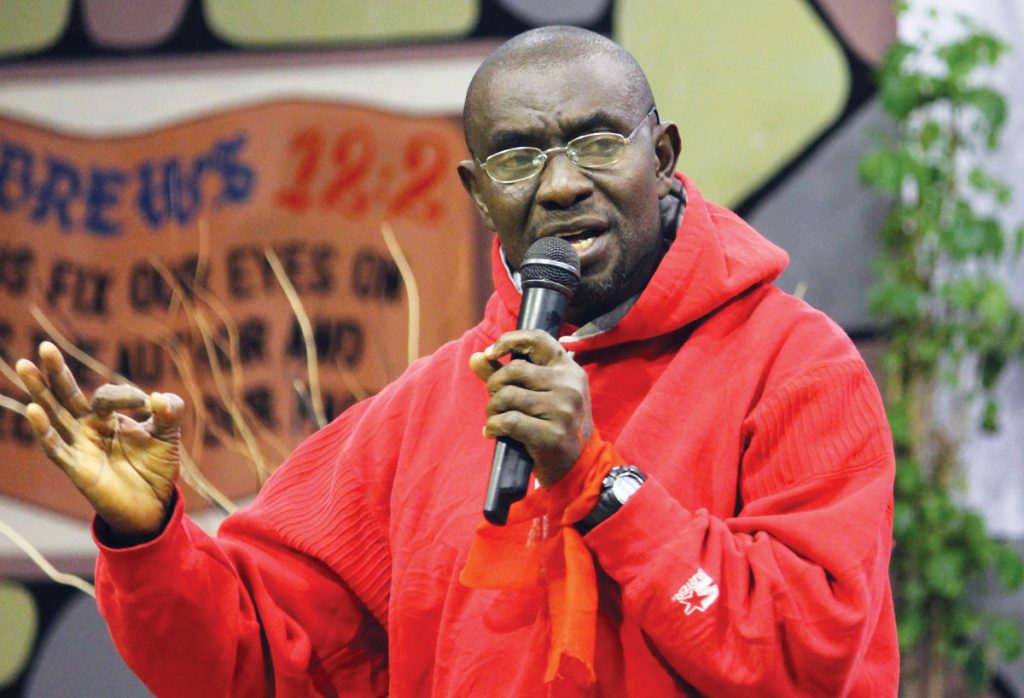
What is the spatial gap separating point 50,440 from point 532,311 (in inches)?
18.4

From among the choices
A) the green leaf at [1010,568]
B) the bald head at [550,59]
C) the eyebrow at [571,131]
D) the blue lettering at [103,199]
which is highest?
the bald head at [550,59]

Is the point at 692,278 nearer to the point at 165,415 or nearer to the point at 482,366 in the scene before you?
the point at 482,366

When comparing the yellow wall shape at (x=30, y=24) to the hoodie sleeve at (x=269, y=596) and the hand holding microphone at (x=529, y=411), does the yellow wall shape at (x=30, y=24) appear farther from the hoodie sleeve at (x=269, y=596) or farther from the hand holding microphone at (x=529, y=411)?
the hand holding microphone at (x=529, y=411)

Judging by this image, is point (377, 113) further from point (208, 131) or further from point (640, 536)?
point (640, 536)

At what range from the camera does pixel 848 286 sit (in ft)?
10.1

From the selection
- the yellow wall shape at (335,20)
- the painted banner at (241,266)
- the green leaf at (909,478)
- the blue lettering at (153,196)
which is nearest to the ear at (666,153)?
the green leaf at (909,478)

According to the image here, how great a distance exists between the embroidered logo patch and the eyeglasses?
44 cm

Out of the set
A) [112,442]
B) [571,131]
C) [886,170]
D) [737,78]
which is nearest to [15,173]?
[737,78]

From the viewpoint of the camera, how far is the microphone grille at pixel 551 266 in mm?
1234

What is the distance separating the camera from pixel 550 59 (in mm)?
1402

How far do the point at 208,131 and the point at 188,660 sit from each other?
218 cm

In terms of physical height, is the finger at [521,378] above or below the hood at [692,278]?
above

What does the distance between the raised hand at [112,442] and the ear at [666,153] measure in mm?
553

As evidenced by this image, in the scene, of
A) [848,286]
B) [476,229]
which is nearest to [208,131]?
[476,229]
